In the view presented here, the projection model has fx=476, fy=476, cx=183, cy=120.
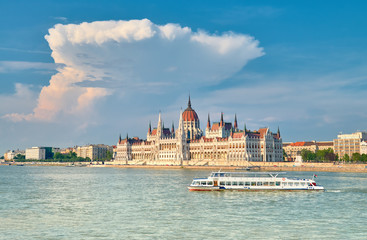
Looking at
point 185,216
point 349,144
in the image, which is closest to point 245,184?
point 185,216

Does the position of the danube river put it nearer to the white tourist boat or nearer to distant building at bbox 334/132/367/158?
the white tourist boat

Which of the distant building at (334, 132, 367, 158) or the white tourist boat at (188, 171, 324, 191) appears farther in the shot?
the distant building at (334, 132, 367, 158)

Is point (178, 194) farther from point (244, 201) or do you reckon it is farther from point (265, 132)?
point (265, 132)

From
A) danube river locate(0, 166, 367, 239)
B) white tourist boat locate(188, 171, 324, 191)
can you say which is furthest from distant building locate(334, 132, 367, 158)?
danube river locate(0, 166, 367, 239)

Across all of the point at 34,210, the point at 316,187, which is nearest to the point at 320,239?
the point at 34,210

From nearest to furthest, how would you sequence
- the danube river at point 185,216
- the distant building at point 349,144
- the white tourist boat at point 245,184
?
the danube river at point 185,216 → the white tourist boat at point 245,184 → the distant building at point 349,144

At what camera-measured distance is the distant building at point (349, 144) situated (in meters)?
193

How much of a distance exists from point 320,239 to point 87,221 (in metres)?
16.8

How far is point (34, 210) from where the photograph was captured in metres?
42.1

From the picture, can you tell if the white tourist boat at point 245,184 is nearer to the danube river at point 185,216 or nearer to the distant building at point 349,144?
the danube river at point 185,216

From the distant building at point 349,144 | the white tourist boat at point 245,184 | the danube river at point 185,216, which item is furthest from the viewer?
the distant building at point 349,144

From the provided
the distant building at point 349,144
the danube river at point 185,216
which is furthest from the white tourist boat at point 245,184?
the distant building at point 349,144

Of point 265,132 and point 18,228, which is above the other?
point 265,132

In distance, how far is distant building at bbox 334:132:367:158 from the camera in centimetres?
19288
